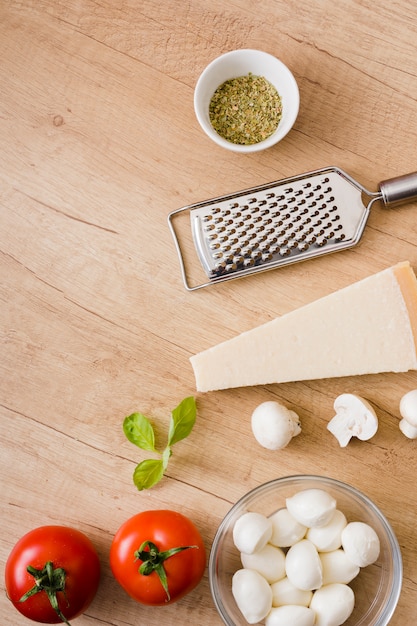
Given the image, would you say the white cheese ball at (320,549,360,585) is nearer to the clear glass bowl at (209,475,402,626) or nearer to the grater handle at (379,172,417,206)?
the clear glass bowl at (209,475,402,626)

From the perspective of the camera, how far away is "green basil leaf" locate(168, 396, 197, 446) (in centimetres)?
122

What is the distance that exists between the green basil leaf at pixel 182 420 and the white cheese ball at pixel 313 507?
9.3 inches

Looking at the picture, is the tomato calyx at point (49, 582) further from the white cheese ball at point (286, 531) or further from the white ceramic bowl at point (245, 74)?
the white ceramic bowl at point (245, 74)

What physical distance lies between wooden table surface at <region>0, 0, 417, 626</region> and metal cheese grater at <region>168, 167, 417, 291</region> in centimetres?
4

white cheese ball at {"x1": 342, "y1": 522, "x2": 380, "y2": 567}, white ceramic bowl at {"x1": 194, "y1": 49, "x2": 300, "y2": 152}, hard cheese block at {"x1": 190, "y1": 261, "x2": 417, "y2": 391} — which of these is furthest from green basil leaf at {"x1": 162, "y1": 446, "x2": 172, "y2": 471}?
white ceramic bowl at {"x1": 194, "y1": 49, "x2": 300, "y2": 152}

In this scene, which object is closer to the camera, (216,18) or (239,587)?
(239,587)

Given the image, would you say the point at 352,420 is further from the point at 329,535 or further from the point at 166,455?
the point at 166,455

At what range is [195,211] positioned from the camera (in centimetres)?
126

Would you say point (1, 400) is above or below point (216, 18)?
below

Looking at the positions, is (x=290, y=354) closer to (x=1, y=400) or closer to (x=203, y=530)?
(x=203, y=530)

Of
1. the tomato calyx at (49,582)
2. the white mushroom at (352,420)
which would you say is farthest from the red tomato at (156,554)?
the white mushroom at (352,420)

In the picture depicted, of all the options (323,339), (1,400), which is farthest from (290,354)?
(1,400)

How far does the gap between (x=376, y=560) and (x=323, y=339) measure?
0.42 meters

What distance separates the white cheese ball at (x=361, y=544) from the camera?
113 centimetres
